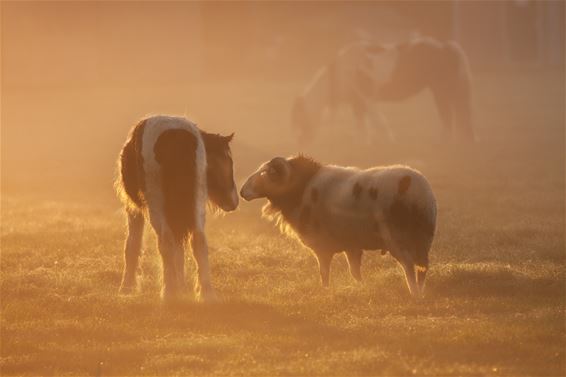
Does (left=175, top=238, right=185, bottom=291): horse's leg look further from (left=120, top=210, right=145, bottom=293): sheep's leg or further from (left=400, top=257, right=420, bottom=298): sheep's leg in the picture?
(left=400, top=257, right=420, bottom=298): sheep's leg

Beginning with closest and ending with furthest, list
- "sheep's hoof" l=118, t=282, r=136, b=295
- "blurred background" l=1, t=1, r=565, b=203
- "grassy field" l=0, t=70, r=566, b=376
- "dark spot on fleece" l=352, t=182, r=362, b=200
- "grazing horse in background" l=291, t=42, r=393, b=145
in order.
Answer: "grassy field" l=0, t=70, r=566, b=376, "dark spot on fleece" l=352, t=182, r=362, b=200, "sheep's hoof" l=118, t=282, r=136, b=295, "blurred background" l=1, t=1, r=565, b=203, "grazing horse in background" l=291, t=42, r=393, b=145

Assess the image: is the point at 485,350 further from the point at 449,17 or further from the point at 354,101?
the point at 449,17

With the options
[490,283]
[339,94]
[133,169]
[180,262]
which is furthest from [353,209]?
[339,94]

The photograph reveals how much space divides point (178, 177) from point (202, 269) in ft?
2.45

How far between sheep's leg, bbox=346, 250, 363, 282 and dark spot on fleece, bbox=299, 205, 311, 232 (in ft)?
1.50

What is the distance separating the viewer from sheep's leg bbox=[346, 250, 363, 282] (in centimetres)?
1158

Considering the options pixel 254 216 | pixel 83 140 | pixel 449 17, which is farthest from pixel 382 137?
pixel 449 17

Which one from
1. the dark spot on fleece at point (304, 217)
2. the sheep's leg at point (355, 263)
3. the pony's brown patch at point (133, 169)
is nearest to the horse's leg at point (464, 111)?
the dark spot on fleece at point (304, 217)

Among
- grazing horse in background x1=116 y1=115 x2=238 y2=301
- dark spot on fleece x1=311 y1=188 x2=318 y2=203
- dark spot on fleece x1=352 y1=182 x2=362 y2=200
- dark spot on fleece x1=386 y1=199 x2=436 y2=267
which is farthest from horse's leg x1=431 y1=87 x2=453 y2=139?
grazing horse in background x1=116 y1=115 x2=238 y2=301

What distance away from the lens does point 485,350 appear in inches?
358

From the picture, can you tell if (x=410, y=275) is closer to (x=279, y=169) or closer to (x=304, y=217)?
(x=304, y=217)

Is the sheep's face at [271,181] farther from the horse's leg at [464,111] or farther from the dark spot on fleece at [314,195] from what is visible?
the horse's leg at [464,111]

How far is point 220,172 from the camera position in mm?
11148

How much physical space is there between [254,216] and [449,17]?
82.4ft
